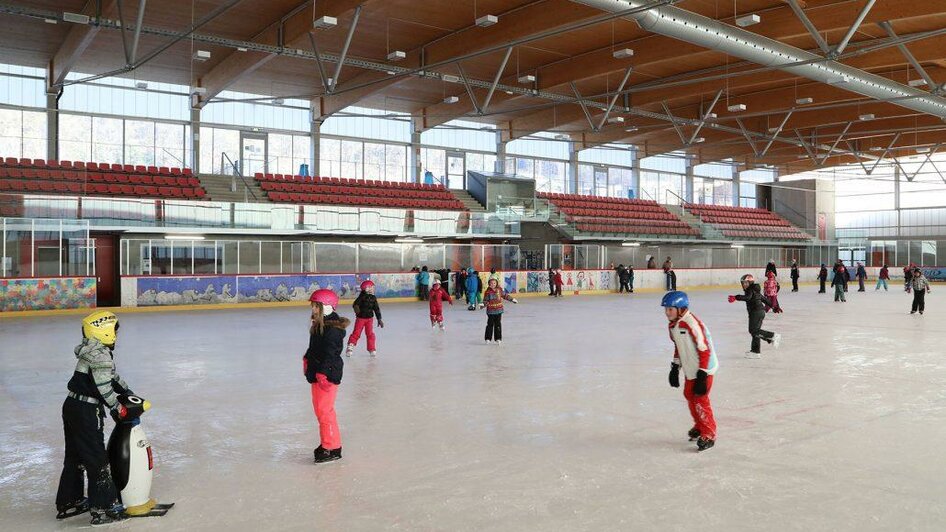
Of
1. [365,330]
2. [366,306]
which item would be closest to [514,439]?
[365,330]

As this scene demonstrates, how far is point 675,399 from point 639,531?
4074mm

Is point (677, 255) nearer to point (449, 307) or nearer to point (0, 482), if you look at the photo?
point (449, 307)

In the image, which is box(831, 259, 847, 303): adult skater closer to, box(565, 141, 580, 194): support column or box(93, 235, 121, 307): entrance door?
box(565, 141, 580, 194): support column

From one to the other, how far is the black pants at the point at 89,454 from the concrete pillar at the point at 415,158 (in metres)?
34.1

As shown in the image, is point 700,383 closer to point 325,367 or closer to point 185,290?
point 325,367

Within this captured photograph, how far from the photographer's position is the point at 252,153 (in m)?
33.6

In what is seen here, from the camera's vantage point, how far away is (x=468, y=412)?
7.43 m

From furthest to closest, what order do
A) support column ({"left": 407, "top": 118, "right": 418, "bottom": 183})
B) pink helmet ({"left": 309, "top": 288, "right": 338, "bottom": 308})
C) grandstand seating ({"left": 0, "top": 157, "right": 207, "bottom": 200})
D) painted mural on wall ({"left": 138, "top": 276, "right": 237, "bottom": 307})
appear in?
support column ({"left": 407, "top": 118, "right": 418, "bottom": 183}) → grandstand seating ({"left": 0, "top": 157, "right": 207, "bottom": 200}) → painted mural on wall ({"left": 138, "top": 276, "right": 237, "bottom": 307}) → pink helmet ({"left": 309, "top": 288, "right": 338, "bottom": 308})

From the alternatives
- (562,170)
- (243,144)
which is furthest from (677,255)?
(243,144)

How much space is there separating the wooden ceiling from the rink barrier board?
7.08 metres

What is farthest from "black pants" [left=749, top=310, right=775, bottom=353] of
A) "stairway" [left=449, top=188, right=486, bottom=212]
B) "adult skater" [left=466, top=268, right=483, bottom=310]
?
"stairway" [left=449, top=188, right=486, bottom=212]

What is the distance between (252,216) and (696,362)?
2175 cm

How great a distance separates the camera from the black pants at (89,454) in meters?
4.34

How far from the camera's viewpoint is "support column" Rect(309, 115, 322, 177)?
114 feet
